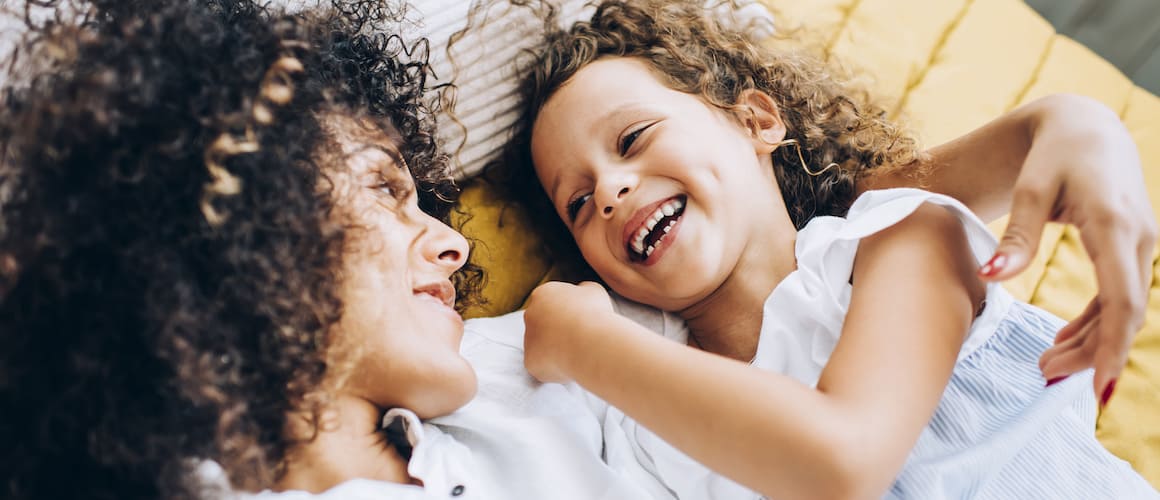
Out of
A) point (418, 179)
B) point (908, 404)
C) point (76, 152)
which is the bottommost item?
point (418, 179)

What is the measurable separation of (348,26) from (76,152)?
50cm

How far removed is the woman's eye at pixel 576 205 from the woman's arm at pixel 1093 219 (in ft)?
1.73

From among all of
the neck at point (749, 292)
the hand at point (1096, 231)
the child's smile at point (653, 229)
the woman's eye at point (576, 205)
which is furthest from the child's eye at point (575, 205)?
the hand at point (1096, 231)

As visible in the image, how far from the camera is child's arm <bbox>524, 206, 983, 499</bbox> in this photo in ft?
2.28

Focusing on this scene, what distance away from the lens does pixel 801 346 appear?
0.92 metres

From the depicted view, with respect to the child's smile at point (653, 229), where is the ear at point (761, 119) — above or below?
above

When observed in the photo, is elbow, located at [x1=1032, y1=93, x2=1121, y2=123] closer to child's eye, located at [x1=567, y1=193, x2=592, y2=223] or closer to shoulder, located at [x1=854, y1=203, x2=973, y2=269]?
shoulder, located at [x1=854, y1=203, x2=973, y2=269]

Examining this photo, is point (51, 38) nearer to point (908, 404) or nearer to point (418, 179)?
A: point (418, 179)

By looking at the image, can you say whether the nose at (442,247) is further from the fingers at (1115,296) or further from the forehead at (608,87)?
the fingers at (1115,296)

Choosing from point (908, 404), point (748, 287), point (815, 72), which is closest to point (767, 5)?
point (815, 72)

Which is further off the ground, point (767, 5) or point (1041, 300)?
point (767, 5)

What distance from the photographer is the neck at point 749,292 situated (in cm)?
105

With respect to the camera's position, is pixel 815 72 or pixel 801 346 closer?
pixel 801 346

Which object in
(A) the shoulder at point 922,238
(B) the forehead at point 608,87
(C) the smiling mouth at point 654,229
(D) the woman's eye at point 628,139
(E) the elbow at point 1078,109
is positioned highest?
(E) the elbow at point 1078,109
